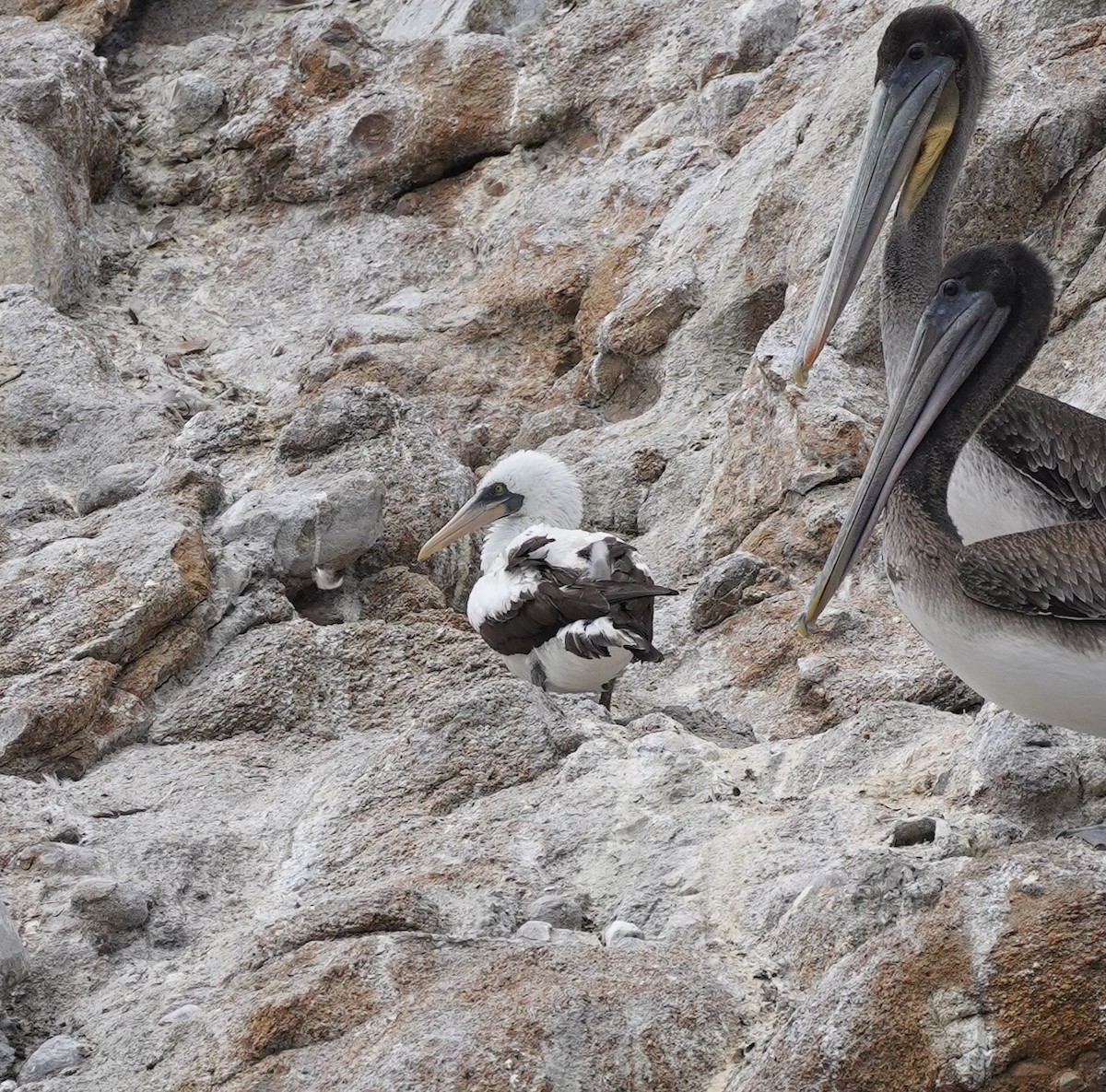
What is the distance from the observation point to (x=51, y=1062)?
414 cm

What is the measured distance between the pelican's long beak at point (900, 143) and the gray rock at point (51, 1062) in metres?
3.69

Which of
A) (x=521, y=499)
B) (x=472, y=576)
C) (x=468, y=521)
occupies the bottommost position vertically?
(x=472, y=576)

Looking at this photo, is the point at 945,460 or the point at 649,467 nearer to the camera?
the point at 945,460

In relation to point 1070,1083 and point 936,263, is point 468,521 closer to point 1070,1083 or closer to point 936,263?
point 936,263

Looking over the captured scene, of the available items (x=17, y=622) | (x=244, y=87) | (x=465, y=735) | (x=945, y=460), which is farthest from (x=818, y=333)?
(x=244, y=87)

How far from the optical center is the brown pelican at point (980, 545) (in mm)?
4004

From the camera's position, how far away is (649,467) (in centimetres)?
879

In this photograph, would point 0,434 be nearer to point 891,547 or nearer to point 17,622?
point 17,622

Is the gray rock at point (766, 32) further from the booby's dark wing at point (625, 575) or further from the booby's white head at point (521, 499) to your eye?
the booby's dark wing at point (625, 575)

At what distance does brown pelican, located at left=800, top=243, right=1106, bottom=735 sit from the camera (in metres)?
4.00

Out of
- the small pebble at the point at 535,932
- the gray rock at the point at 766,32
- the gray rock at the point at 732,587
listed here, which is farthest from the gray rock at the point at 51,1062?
the gray rock at the point at 766,32

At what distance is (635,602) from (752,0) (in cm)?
625

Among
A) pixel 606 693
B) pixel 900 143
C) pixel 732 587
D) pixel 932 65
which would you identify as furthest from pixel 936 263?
pixel 606 693

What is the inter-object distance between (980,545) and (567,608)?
7.91 feet
